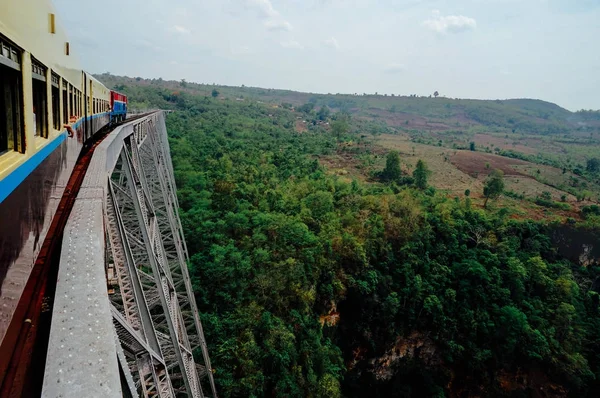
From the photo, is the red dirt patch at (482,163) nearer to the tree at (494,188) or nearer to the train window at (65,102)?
the tree at (494,188)

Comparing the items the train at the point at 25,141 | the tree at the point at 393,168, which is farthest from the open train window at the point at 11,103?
the tree at the point at 393,168

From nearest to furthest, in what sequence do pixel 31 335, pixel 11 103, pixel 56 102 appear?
1. pixel 31 335
2. pixel 11 103
3. pixel 56 102

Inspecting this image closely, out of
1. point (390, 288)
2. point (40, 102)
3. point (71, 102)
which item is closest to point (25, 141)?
point (40, 102)

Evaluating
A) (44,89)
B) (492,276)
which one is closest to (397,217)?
(492,276)

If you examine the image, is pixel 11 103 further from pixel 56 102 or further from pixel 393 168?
pixel 393 168

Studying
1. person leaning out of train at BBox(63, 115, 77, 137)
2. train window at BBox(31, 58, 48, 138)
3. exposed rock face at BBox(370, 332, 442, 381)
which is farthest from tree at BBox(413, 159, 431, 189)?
train window at BBox(31, 58, 48, 138)

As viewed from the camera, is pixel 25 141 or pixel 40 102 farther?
pixel 40 102

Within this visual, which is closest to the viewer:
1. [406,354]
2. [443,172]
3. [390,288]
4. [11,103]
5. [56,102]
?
[11,103]
